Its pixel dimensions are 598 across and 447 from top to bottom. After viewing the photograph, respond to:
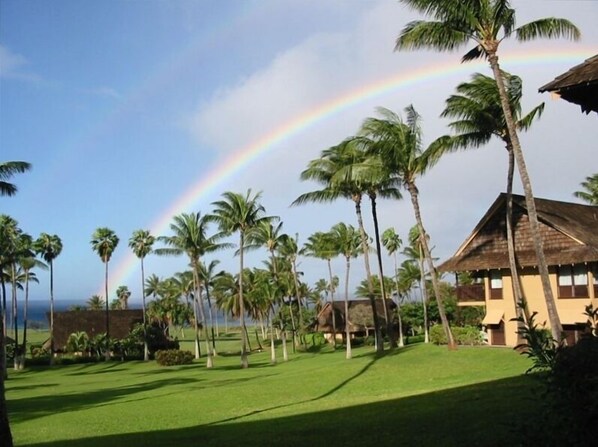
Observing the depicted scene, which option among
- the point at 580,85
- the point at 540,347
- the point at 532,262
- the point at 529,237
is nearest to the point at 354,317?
the point at 529,237

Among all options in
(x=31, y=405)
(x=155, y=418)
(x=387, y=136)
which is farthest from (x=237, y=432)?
(x=387, y=136)

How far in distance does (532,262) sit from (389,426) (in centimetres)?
2545

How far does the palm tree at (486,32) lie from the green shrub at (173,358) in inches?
1604

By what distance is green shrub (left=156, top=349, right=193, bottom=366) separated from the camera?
2238 inches

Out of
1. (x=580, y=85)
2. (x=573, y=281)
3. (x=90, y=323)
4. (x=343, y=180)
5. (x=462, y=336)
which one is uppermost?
(x=343, y=180)

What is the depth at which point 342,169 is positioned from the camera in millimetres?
40781

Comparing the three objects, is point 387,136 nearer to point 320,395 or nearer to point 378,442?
point 320,395

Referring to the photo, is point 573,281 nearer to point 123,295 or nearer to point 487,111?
point 487,111

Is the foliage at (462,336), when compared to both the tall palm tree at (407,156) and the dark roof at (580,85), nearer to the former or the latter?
the tall palm tree at (407,156)

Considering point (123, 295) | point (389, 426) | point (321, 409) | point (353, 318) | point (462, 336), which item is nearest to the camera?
point (389, 426)

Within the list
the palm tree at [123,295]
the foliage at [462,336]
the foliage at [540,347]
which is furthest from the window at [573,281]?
the palm tree at [123,295]

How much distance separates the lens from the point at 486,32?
23.9 meters

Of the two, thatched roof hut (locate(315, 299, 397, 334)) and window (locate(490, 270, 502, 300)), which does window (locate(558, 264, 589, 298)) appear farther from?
thatched roof hut (locate(315, 299, 397, 334))

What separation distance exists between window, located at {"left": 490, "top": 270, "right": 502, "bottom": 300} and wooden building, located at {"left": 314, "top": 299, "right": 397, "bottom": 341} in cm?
3757
